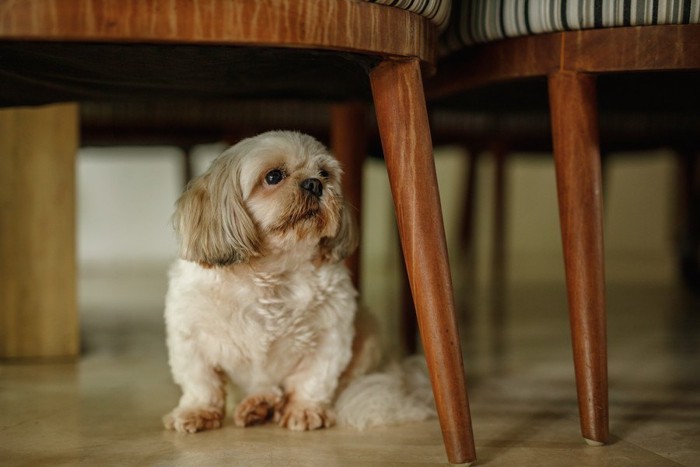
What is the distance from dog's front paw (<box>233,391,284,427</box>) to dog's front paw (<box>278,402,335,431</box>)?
3cm

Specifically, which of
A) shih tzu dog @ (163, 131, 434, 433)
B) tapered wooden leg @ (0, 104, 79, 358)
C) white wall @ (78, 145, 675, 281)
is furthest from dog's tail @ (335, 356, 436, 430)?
white wall @ (78, 145, 675, 281)

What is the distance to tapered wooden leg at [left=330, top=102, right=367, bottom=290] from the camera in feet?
5.21

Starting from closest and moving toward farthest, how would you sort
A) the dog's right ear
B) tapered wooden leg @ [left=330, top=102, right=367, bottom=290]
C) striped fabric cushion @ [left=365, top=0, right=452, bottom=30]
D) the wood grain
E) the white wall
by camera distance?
1. the wood grain
2. striped fabric cushion @ [left=365, top=0, right=452, bottom=30]
3. the dog's right ear
4. tapered wooden leg @ [left=330, top=102, right=367, bottom=290]
5. the white wall

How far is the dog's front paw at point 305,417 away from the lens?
1.14 m

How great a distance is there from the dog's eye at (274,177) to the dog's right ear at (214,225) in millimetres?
52

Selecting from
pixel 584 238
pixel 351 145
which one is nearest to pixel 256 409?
pixel 584 238

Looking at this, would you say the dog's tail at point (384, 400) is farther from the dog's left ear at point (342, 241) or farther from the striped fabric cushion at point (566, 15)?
the striped fabric cushion at point (566, 15)

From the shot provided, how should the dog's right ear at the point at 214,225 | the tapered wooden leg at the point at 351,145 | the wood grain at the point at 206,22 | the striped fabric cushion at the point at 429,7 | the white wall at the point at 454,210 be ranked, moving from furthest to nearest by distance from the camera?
1. the white wall at the point at 454,210
2. the tapered wooden leg at the point at 351,145
3. the dog's right ear at the point at 214,225
4. the striped fabric cushion at the point at 429,7
5. the wood grain at the point at 206,22

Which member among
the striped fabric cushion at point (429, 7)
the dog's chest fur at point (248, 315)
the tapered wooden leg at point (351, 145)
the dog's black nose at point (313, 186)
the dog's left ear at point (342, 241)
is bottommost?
→ the dog's chest fur at point (248, 315)

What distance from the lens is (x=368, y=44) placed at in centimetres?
90

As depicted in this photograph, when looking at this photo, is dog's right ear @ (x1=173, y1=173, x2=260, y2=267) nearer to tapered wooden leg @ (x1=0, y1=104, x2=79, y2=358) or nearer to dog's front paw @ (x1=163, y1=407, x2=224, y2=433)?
dog's front paw @ (x1=163, y1=407, x2=224, y2=433)

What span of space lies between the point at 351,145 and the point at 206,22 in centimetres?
82

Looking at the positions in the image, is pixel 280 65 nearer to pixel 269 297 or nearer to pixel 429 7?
pixel 429 7

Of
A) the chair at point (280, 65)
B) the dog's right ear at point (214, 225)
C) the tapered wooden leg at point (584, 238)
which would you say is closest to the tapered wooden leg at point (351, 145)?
the chair at point (280, 65)
